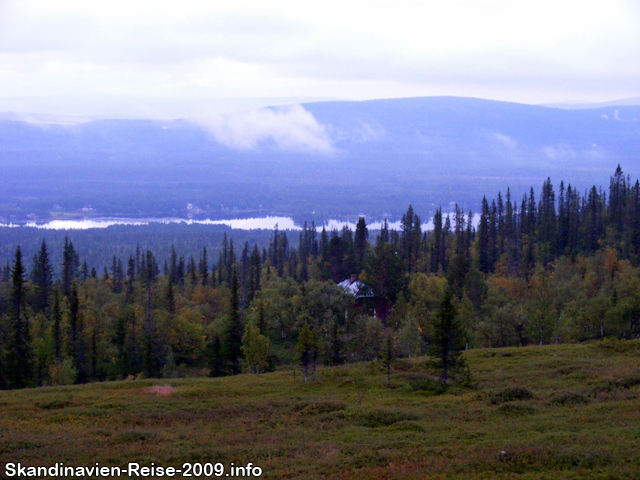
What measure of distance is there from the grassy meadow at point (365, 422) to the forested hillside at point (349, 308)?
4781 mm

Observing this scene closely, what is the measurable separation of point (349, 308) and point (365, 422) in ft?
150

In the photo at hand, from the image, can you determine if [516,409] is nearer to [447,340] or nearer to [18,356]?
[447,340]

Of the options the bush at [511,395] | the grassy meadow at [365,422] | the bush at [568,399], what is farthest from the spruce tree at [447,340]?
the bush at [568,399]

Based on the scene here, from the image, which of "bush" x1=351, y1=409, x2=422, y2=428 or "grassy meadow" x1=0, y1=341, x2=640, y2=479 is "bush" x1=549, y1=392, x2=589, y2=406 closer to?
"grassy meadow" x1=0, y1=341, x2=640, y2=479

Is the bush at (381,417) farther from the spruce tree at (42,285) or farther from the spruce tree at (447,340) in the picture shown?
the spruce tree at (42,285)

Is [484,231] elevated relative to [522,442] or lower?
elevated

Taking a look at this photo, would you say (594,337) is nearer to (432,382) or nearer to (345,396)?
(432,382)

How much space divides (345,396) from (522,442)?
15209 mm

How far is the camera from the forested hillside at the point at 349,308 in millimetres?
A: 56031

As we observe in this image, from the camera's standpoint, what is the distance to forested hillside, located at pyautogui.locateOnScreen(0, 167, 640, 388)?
56031 millimetres

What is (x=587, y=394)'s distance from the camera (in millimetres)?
30828

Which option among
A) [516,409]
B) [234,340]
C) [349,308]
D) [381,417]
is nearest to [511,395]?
[516,409]

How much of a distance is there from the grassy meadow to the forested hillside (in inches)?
188

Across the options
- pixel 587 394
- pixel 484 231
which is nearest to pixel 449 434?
pixel 587 394
